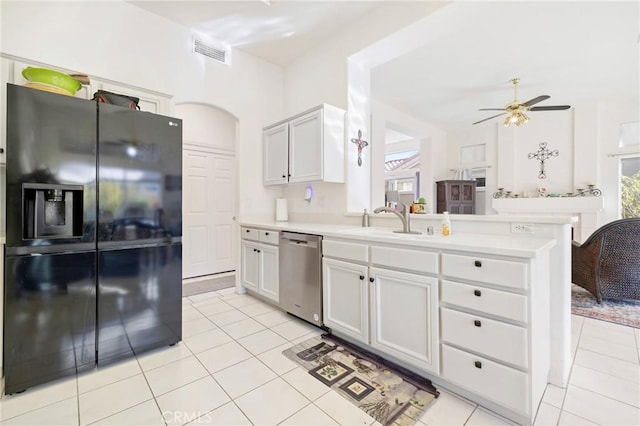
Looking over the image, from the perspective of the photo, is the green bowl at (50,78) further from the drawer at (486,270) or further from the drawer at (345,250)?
the drawer at (486,270)

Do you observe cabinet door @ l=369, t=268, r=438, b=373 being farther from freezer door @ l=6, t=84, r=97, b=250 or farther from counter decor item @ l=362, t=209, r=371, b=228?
freezer door @ l=6, t=84, r=97, b=250

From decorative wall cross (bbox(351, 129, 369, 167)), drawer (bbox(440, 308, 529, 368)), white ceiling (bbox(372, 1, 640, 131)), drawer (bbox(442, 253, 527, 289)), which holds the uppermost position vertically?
white ceiling (bbox(372, 1, 640, 131))

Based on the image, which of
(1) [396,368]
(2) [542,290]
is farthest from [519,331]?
(1) [396,368]

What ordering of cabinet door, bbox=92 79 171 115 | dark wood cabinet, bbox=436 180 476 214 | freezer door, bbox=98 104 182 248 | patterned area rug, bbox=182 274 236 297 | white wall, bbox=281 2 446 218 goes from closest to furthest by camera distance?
freezer door, bbox=98 104 182 248 → cabinet door, bbox=92 79 171 115 → white wall, bbox=281 2 446 218 → patterned area rug, bbox=182 274 236 297 → dark wood cabinet, bbox=436 180 476 214

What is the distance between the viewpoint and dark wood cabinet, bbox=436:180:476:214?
670 centimetres

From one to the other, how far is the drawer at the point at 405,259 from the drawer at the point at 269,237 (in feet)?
4.00

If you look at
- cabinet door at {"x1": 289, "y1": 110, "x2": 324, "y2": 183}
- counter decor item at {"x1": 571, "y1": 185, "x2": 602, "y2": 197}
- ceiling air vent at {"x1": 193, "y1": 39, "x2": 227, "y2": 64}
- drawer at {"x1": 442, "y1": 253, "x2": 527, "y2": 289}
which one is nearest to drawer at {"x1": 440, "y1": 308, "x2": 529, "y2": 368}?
drawer at {"x1": 442, "y1": 253, "x2": 527, "y2": 289}

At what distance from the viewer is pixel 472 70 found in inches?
162

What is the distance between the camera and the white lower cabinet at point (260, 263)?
9.66ft

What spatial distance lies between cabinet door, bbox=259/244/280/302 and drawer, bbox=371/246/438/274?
128 cm

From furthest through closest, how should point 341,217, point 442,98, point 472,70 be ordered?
point 442,98, point 472,70, point 341,217

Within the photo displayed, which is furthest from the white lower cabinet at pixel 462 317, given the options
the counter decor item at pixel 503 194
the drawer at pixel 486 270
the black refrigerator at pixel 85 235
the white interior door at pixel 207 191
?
the counter decor item at pixel 503 194

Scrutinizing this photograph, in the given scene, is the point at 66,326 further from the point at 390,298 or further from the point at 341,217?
the point at 341,217

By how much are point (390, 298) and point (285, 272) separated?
1.21 meters
